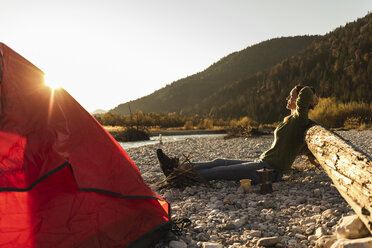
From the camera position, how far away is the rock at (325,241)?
2.39 m

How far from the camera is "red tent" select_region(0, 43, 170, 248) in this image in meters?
2.32

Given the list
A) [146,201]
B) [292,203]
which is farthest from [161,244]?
[292,203]

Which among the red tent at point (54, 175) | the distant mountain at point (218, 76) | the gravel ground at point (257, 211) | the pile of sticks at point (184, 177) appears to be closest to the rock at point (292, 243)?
the gravel ground at point (257, 211)

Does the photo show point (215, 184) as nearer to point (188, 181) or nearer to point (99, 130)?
point (188, 181)

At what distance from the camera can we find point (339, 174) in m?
2.89

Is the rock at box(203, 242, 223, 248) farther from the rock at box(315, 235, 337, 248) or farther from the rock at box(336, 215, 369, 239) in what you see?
the rock at box(336, 215, 369, 239)

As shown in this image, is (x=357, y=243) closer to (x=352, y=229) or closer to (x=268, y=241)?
(x=352, y=229)

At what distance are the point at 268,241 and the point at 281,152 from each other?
2.16 meters

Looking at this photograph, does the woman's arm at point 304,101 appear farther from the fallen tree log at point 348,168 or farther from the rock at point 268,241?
the rock at point 268,241

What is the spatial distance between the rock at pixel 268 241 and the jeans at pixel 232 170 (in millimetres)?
1959

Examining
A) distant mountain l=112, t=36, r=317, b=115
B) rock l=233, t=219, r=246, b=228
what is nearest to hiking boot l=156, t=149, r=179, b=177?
rock l=233, t=219, r=246, b=228

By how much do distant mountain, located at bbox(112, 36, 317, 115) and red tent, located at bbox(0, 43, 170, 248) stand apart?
2262 inches

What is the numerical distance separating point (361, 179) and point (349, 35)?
39362 mm

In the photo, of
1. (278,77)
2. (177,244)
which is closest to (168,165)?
(177,244)
